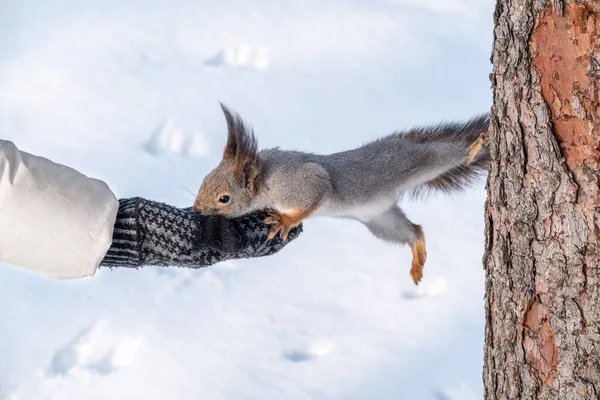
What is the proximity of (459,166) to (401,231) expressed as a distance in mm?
168

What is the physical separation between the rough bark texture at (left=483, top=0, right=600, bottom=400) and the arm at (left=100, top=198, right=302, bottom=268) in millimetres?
427

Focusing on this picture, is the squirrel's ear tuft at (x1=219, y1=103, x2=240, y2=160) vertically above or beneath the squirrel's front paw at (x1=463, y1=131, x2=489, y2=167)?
beneath

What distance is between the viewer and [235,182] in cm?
123

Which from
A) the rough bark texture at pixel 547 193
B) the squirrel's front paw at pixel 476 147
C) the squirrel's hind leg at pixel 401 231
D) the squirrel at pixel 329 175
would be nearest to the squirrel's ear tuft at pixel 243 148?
the squirrel at pixel 329 175

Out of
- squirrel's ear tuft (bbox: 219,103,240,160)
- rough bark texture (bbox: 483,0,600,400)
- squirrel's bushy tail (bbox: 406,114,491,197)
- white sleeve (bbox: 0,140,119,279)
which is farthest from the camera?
squirrel's bushy tail (bbox: 406,114,491,197)

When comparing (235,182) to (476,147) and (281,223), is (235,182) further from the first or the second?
(476,147)

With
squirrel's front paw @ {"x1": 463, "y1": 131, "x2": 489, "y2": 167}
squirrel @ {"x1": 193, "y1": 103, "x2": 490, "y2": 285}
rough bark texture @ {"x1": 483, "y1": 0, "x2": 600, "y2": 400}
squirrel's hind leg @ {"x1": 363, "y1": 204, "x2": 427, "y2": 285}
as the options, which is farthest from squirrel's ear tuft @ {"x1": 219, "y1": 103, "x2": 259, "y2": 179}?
rough bark texture @ {"x1": 483, "y1": 0, "x2": 600, "y2": 400}

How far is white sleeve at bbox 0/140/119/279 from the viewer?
37.3 inches

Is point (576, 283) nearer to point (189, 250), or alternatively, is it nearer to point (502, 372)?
point (502, 372)

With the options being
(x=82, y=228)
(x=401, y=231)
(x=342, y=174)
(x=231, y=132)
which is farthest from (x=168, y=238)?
(x=401, y=231)

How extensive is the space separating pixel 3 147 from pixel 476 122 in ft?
2.69

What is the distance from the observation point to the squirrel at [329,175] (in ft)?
3.98

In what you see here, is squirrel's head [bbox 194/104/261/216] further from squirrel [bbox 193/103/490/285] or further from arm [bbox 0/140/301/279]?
arm [bbox 0/140/301/279]

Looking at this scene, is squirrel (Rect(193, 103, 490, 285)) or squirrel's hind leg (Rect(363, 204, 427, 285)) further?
squirrel's hind leg (Rect(363, 204, 427, 285))
